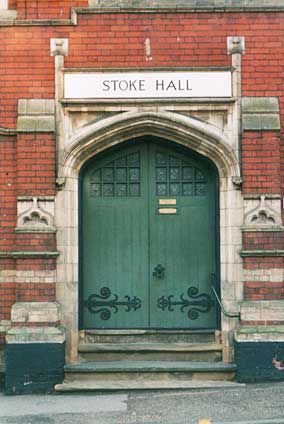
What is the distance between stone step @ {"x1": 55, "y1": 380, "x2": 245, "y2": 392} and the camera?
8336 millimetres

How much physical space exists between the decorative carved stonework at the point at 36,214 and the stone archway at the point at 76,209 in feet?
0.44

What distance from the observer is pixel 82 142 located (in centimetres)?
890

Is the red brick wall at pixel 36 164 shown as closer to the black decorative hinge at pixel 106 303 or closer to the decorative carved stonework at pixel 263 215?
the black decorative hinge at pixel 106 303

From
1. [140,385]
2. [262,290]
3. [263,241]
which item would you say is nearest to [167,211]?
[263,241]

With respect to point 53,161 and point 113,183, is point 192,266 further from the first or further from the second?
point 53,161

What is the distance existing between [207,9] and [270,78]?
1.32 metres

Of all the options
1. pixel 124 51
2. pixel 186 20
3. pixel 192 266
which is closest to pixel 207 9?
pixel 186 20

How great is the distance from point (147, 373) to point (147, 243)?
6.08ft

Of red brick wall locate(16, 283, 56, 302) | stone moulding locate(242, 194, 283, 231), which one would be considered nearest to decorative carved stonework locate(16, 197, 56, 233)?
red brick wall locate(16, 283, 56, 302)

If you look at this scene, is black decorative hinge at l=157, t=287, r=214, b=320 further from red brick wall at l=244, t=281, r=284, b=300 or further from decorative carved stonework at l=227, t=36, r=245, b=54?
decorative carved stonework at l=227, t=36, r=245, b=54

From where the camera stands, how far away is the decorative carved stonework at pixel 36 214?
28.6 feet

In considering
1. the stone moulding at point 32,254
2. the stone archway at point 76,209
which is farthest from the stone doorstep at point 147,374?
the stone moulding at point 32,254

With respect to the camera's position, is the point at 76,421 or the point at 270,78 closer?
the point at 76,421

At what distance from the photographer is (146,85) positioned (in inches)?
350
